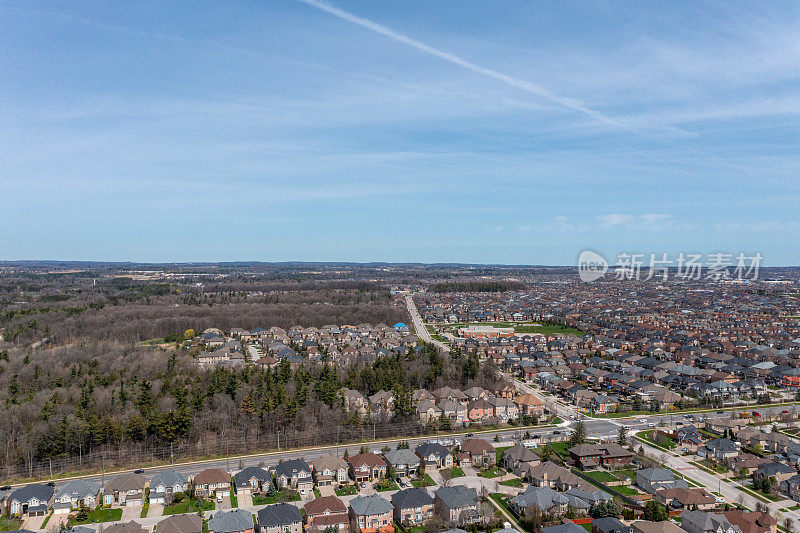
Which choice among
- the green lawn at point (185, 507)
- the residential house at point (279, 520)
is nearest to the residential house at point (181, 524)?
the green lawn at point (185, 507)

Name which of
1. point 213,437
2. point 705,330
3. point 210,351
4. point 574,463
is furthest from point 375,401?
point 705,330

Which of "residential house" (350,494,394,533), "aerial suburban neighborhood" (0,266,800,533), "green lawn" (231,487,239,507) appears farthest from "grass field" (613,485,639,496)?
"green lawn" (231,487,239,507)

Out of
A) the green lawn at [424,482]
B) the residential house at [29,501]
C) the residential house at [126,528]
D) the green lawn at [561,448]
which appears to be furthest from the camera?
the green lawn at [561,448]

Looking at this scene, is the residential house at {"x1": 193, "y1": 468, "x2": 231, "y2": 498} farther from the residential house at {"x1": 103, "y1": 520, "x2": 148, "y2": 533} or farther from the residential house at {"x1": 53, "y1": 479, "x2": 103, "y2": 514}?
the residential house at {"x1": 53, "y1": 479, "x2": 103, "y2": 514}

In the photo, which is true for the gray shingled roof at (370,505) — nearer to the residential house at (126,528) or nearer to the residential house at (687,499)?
the residential house at (126,528)

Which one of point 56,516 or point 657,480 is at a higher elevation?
point 657,480

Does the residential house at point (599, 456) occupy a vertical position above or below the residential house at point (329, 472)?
above

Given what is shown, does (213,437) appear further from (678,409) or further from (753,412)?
(753,412)
